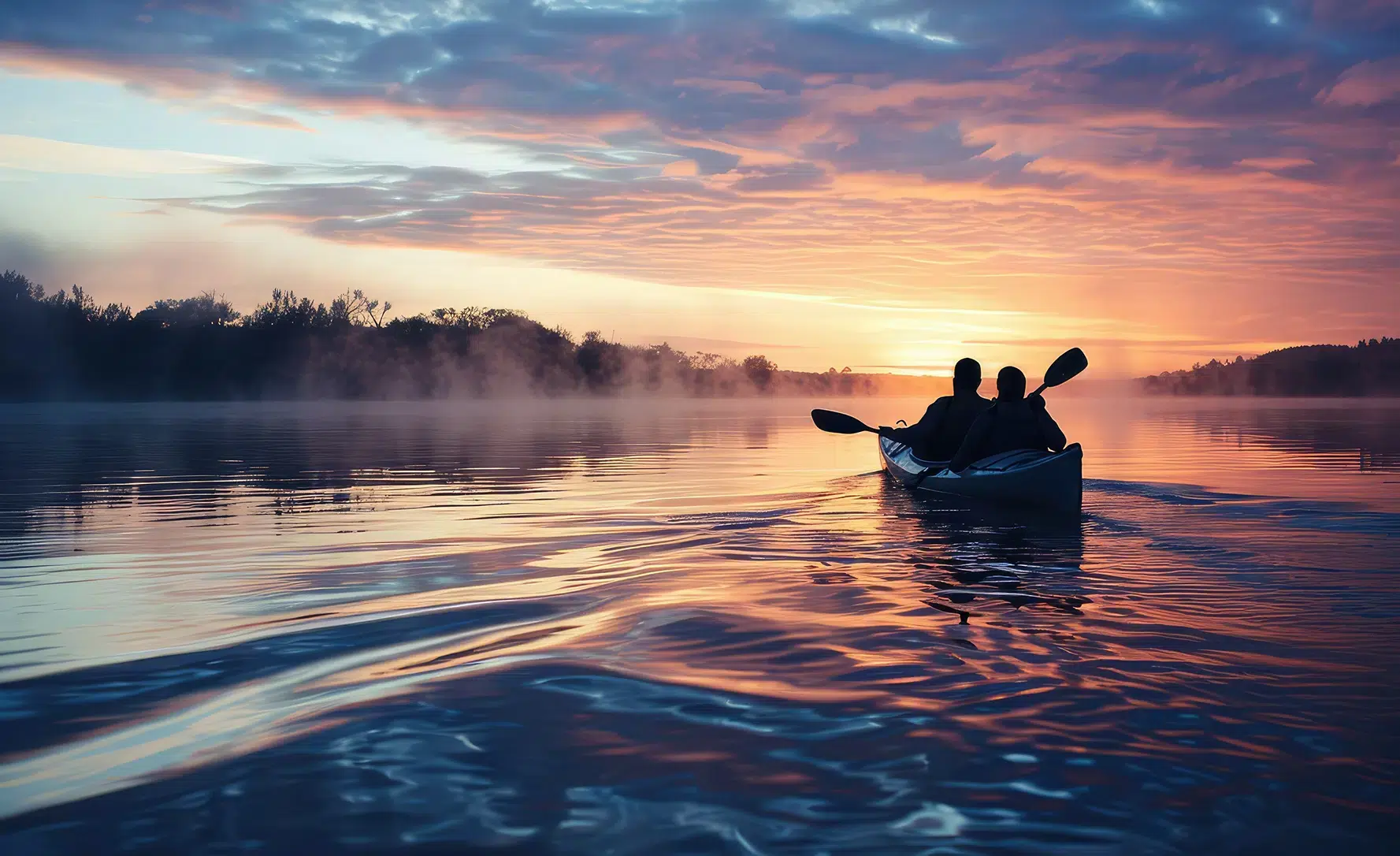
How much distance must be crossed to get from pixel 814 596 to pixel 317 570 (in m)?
3.94

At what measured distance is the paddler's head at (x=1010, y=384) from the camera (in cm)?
1223

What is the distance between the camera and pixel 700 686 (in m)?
4.62

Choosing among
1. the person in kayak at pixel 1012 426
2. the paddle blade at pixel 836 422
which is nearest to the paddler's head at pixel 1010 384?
the person in kayak at pixel 1012 426

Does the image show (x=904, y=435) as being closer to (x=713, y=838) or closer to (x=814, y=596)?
(x=814, y=596)

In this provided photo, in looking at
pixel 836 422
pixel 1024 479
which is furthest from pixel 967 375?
pixel 836 422

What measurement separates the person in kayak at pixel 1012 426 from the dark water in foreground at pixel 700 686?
1.77m

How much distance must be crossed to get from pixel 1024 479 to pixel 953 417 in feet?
9.69

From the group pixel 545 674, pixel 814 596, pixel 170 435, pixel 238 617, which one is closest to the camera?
pixel 545 674

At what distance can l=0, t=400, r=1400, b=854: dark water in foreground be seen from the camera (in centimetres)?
321

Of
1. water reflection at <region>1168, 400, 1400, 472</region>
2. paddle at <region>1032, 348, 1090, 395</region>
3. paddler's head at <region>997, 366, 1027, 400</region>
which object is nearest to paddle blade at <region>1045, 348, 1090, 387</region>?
paddle at <region>1032, 348, 1090, 395</region>

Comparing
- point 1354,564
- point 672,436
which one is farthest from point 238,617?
point 672,436

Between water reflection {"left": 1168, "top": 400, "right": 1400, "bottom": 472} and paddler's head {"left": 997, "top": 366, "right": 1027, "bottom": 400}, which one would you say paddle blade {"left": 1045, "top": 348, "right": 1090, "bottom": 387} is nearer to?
paddler's head {"left": 997, "top": 366, "right": 1027, "bottom": 400}

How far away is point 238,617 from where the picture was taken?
6191mm

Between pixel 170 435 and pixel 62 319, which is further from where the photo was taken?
pixel 62 319
